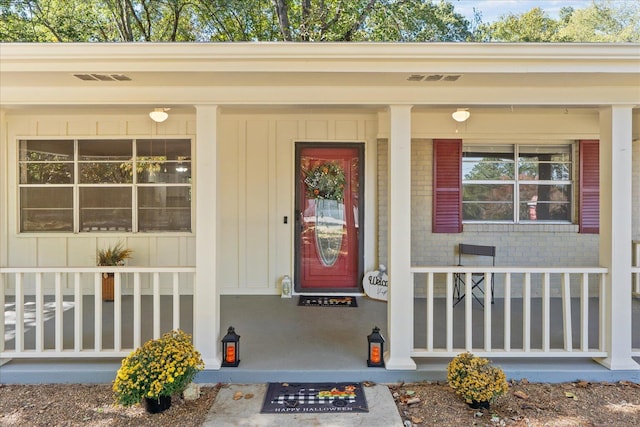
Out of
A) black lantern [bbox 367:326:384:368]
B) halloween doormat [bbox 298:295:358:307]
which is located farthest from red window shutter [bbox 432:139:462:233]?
black lantern [bbox 367:326:384:368]

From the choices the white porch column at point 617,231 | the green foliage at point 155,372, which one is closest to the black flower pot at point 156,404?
the green foliage at point 155,372

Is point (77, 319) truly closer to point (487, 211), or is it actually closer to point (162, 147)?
point (162, 147)

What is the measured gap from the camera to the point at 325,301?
4.65m

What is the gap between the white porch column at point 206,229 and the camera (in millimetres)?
2918

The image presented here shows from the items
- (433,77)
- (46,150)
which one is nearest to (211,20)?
(46,150)

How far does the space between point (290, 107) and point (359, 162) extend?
2080mm

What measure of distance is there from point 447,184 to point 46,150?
5.05 m

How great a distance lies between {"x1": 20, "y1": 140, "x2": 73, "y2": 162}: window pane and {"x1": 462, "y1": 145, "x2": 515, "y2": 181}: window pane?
5003 mm

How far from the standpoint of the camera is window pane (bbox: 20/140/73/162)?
4.92 meters

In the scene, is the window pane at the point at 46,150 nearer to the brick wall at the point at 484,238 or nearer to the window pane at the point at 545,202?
the brick wall at the point at 484,238

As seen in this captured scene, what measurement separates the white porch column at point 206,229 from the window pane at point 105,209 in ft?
8.26

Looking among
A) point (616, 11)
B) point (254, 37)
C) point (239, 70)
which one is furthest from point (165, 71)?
point (616, 11)

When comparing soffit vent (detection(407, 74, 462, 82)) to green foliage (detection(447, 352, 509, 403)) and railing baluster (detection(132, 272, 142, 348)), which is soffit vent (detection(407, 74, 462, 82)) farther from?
railing baluster (detection(132, 272, 142, 348))

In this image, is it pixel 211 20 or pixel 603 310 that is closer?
pixel 603 310
